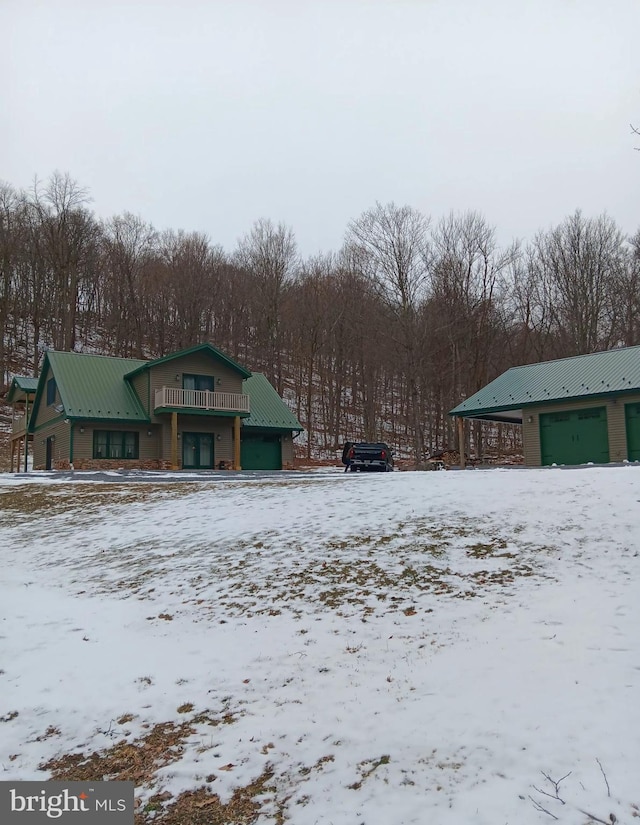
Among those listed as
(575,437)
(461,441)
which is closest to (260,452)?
(461,441)

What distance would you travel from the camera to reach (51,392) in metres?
28.7

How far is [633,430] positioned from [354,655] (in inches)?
799

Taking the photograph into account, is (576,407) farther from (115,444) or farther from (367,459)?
(115,444)

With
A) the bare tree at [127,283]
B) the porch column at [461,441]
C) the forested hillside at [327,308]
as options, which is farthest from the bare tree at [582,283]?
the bare tree at [127,283]

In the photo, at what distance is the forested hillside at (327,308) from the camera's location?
36062mm

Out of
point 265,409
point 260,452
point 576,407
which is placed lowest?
point 260,452

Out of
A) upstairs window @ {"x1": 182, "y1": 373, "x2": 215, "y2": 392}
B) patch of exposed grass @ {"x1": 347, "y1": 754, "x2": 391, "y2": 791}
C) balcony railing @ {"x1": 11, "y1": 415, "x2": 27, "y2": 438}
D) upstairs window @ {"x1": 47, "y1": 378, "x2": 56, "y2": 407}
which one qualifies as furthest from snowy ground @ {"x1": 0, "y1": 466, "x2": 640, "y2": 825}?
balcony railing @ {"x1": 11, "y1": 415, "x2": 27, "y2": 438}

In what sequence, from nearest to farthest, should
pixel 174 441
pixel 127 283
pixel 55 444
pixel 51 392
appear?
pixel 174 441
pixel 55 444
pixel 51 392
pixel 127 283

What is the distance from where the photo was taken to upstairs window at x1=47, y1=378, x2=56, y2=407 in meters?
28.3

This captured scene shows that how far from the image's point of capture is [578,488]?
11867mm

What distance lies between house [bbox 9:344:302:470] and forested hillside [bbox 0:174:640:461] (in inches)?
364

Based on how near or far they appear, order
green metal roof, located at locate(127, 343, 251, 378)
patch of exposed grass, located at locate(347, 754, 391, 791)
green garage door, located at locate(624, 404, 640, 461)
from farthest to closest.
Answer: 1. green metal roof, located at locate(127, 343, 251, 378)
2. green garage door, located at locate(624, 404, 640, 461)
3. patch of exposed grass, located at locate(347, 754, 391, 791)

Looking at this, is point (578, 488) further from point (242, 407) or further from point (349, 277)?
point (349, 277)

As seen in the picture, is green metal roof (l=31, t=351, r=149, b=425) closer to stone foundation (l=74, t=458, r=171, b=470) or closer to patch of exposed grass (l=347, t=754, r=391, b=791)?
stone foundation (l=74, t=458, r=171, b=470)
